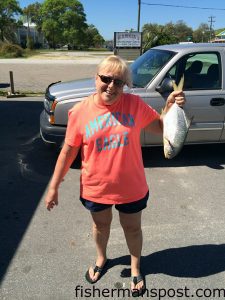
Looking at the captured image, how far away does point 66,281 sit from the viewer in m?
2.87

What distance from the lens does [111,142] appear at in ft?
7.59

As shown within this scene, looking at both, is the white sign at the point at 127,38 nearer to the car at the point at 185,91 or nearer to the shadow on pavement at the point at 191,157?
the shadow on pavement at the point at 191,157

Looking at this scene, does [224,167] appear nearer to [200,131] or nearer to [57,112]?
[200,131]

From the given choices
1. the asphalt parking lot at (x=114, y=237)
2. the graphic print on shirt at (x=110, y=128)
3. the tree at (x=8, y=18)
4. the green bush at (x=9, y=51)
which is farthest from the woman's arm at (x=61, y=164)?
the tree at (x=8, y=18)

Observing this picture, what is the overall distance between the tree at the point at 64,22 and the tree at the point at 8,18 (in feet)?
39.0

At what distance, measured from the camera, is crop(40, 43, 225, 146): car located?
16.3 ft

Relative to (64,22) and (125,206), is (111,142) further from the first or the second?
(64,22)

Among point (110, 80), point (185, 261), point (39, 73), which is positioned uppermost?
point (110, 80)

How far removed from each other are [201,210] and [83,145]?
214cm

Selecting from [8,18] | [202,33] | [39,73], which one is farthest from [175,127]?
[202,33]

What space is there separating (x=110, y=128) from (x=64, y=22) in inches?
3662

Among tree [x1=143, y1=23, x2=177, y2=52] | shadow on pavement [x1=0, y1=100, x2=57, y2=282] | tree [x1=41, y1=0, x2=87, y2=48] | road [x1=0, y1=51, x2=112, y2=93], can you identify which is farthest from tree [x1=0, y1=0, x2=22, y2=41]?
shadow on pavement [x1=0, y1=100, x2=57, y2=282]

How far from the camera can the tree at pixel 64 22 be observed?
88.2 meters

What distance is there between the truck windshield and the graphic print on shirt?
9.56ft
